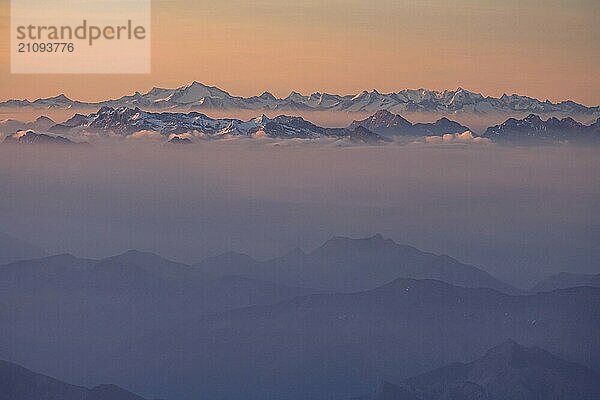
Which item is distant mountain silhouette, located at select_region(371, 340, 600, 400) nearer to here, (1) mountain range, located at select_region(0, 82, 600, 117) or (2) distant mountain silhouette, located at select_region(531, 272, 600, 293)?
(2) distant mountain silhouette, located at select_region(531, 272, 600, 293)

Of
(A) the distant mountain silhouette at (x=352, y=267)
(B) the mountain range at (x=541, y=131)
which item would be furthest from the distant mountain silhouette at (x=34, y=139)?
(B) the mountain range at (x=541, y=131)

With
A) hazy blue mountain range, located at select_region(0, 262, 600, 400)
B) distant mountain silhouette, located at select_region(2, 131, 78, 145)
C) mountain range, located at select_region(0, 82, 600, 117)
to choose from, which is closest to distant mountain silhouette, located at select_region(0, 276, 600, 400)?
hazy blue mountain range, located at select_region(0, 262, 600, 400)

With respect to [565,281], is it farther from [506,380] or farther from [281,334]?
[281,334]

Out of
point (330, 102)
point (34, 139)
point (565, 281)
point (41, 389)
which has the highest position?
point (330, 102)

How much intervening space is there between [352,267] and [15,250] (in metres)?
1.95

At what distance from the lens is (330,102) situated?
4.57m

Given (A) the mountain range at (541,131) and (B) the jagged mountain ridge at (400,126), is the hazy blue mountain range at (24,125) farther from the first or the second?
(A) the mountain range at (541,131)

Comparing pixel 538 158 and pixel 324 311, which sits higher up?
pixel 538 158

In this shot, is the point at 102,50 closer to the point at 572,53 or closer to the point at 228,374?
the point at 228,374

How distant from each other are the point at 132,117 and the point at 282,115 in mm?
848

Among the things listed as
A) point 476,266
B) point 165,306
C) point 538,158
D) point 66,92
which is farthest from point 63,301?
point 538,158

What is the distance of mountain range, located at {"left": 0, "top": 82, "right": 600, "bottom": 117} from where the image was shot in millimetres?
4594

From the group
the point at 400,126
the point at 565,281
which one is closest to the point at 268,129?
the point at 400,126

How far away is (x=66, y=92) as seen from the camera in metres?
4.59
